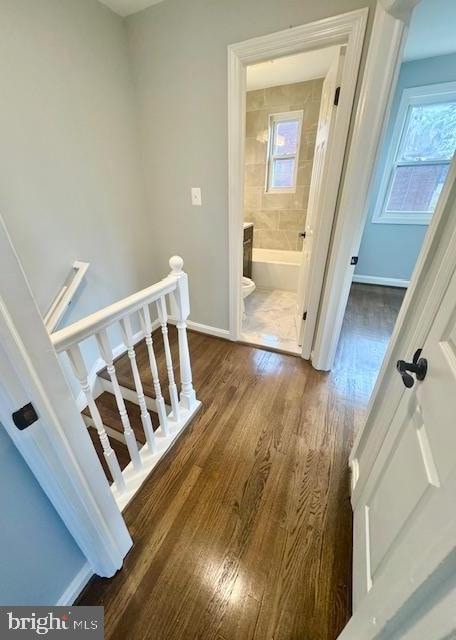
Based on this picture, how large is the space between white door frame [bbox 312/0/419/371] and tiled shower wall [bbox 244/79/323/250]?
7.46 ft

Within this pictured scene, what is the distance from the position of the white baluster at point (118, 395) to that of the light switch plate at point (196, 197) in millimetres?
1550

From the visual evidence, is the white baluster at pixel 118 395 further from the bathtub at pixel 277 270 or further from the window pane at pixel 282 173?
the window pane at pixel 282 173

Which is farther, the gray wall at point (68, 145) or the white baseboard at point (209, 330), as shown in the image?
the white baseboard at point (209, 330)

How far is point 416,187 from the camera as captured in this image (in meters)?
3.09

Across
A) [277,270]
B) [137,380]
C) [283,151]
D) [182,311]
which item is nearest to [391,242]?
[277,270]

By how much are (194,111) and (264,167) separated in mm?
2047

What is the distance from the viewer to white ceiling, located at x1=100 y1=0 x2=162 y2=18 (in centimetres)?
160

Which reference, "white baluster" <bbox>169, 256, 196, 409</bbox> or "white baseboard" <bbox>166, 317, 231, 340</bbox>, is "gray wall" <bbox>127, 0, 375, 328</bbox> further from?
"white baluster" <bbox>169, 256, 196, 409</bbox>

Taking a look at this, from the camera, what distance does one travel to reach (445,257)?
0.67 meters

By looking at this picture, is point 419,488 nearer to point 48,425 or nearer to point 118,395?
point 48,425

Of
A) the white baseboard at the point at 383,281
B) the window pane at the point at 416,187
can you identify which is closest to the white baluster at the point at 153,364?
the white baseboard at the point at 383,281

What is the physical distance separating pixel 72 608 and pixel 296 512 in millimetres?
910

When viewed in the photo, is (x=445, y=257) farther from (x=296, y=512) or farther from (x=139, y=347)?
(x=139, y=347)

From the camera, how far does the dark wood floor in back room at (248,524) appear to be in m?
0.89
